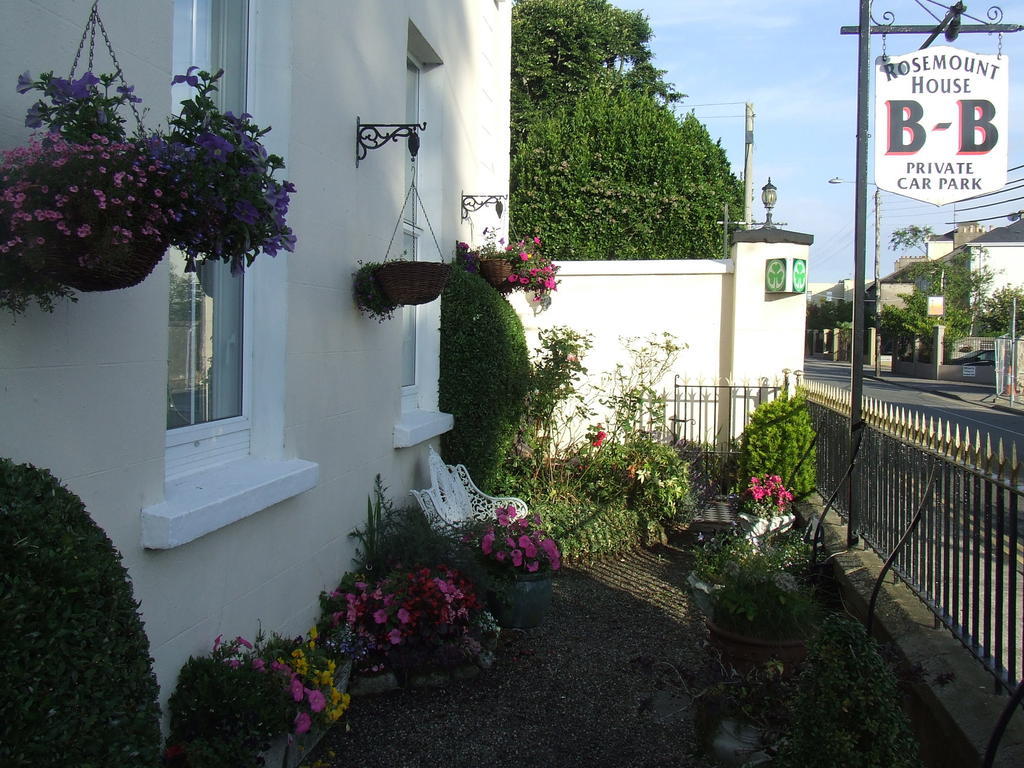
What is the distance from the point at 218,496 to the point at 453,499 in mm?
3156

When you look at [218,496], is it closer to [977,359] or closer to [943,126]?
[943,126]

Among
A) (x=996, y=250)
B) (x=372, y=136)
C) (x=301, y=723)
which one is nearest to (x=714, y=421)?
(x=372, y=136)

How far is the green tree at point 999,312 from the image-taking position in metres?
36.3

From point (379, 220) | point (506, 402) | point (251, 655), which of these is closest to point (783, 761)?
point (251, 655)

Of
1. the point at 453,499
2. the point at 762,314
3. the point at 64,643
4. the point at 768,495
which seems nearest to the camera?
the point at 64,643

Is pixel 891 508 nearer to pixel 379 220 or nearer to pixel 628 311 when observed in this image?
pixel 379 220

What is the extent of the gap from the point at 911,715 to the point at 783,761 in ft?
4.38

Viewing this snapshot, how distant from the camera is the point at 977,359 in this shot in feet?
115

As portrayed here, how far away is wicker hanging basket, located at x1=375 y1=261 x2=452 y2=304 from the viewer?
4539mm

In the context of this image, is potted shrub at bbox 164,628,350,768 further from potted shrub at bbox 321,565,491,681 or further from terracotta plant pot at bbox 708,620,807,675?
terracotta plant pot at bbox 708,620,807,675

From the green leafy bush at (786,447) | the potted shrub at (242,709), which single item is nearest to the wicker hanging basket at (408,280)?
the potted shrub at (242,709)

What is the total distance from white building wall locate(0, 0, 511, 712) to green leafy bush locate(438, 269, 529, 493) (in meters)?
0.18

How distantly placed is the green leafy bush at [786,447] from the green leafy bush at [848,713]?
5246 mm

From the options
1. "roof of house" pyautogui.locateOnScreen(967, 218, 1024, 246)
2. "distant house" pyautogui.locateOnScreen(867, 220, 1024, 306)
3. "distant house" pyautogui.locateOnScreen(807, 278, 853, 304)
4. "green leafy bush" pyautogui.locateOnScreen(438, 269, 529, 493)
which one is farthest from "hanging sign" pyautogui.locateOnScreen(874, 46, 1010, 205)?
"distant house" pyautogui.locateOnScreen(807, 278, 853, 304)
